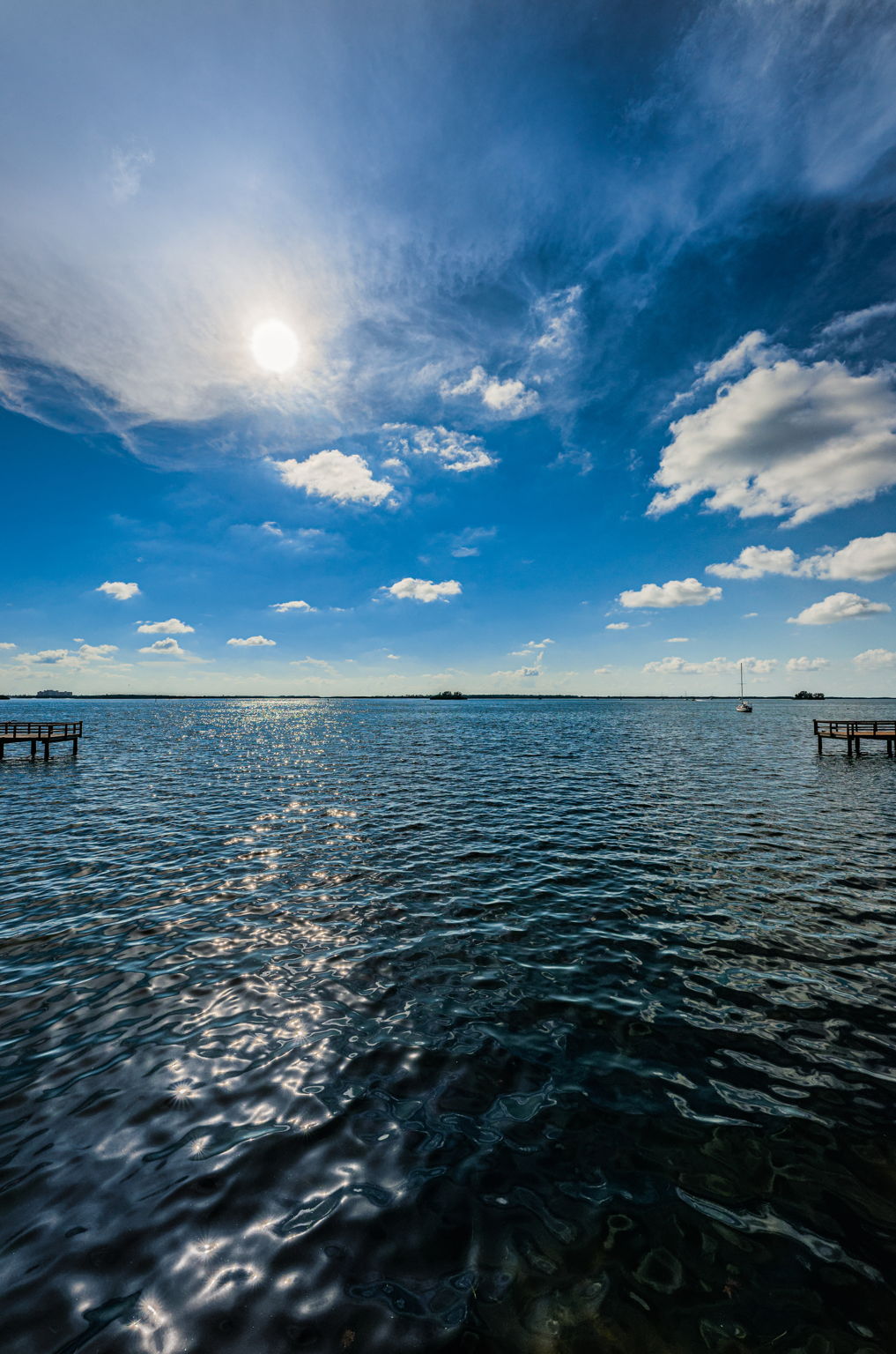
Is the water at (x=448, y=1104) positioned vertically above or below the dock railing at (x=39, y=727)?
below

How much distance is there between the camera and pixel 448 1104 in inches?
274

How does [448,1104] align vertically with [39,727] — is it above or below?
below

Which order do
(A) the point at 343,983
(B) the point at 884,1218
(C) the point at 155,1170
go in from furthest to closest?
(A) the point at 343,983 < (C) the point at 155,1170 < (B) the point at 884,1218

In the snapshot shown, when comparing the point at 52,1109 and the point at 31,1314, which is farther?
the point at 52,1109

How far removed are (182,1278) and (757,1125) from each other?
6600 millimetres

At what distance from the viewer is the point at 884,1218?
5.36m

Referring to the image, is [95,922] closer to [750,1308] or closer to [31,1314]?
[31,1314]

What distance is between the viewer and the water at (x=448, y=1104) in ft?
14.9

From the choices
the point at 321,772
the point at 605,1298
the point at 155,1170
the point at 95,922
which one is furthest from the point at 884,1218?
the point at 321,772

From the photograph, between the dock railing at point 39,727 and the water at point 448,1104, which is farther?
the dock railing at point 39,727

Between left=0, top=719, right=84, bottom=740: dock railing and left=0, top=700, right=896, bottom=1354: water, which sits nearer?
left=0, top=700, right=896, bottom=1354: water

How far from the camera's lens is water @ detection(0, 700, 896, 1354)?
14.9 feet

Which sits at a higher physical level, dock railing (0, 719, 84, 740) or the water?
dock railing (0, 719, 84, 740)

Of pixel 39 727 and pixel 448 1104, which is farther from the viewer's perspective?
pixel 39 727
